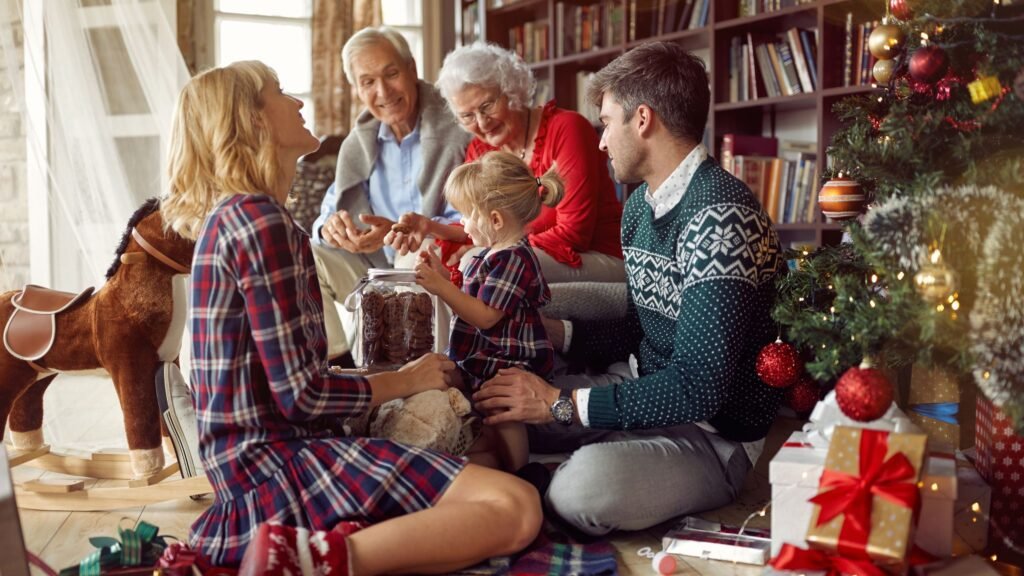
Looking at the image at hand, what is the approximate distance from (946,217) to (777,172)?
2.33m

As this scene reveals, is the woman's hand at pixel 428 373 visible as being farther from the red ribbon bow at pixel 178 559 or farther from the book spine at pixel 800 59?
the book spine at pixel 800 59

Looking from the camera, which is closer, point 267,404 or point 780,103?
point 267,404

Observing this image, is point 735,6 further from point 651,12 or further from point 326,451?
point 326,451

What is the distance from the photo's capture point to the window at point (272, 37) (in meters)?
4.54

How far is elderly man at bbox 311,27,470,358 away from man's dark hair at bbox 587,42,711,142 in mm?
1138

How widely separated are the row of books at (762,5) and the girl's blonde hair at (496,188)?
1.92m

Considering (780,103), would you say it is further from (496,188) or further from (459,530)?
(459,530)

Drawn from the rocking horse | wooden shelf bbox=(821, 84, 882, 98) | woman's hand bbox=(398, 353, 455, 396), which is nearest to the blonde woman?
woman's hand bbox=(398, 353, 455, 396)

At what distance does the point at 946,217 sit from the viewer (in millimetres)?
1483

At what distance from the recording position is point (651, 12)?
13.4 ft

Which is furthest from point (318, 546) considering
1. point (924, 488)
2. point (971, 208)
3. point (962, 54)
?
point (962, 54)

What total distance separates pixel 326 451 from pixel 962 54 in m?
1.28

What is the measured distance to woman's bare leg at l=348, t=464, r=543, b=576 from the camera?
1526 millimetres

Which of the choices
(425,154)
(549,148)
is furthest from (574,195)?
(425,154)
